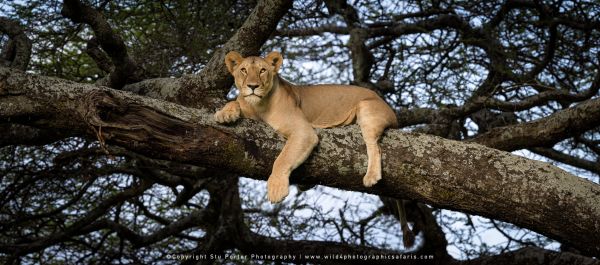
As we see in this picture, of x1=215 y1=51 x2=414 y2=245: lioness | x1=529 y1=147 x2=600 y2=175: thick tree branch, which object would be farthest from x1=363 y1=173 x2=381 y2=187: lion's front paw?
x1=529 y1=147 x2=600 y2=175: thick tree branch

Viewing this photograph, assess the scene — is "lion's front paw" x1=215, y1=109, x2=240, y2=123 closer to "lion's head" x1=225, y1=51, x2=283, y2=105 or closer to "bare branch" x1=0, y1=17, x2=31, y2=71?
"lion's head" x1=225, y1=51, x2=283, y2=105

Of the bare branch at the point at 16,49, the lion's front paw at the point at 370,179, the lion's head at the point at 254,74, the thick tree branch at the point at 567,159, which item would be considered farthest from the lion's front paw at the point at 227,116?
the thick tree branch at the point at 567,159

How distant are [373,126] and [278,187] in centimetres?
77

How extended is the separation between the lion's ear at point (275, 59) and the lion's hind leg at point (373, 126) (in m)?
0.63

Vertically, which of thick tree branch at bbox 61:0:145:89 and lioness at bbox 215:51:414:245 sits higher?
thick tree branch at bbox 61:0:145:89

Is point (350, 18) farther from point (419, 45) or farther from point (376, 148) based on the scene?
point (376, 148)

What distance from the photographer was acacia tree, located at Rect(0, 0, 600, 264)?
12.9 feet

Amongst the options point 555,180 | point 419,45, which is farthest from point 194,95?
point 419,45

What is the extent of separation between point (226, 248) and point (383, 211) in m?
1.87

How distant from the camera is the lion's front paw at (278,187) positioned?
3.87m

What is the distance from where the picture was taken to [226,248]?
7.31 meters

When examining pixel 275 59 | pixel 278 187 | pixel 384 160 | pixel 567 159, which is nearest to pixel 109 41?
pixel 275 59

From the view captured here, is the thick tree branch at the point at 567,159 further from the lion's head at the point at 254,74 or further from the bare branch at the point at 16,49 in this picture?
the bare branch at the point at 16,49

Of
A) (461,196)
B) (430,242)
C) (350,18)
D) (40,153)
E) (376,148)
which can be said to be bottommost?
(461,196)
